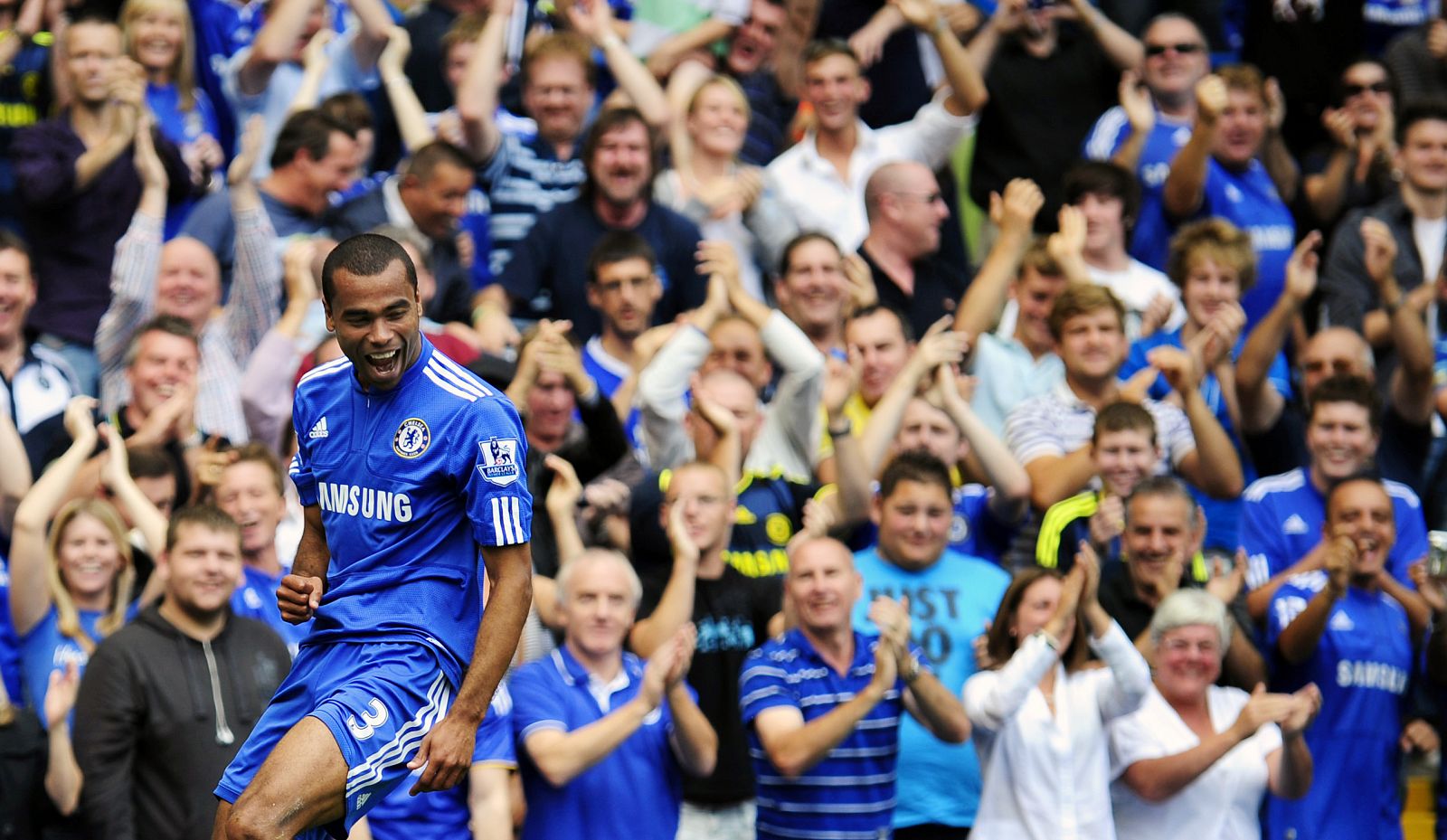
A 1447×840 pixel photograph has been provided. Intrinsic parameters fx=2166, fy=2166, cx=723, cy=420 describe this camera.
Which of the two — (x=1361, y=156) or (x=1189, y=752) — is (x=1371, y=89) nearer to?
(x=1361, y=156)

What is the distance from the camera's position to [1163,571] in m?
9.26

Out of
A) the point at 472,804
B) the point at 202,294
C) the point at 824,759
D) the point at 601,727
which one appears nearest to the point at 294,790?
the point at 472,804

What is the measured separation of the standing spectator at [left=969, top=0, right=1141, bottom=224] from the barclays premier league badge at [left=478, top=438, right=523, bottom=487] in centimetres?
812

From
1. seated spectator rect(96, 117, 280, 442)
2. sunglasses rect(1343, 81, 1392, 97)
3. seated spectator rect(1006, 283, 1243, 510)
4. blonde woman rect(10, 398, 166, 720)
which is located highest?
sunglasses rect(1343, 81, 1392, 97)

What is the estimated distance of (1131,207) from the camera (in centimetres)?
1185

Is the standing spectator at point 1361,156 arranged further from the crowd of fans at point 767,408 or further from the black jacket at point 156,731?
the black jacket at point 156,731

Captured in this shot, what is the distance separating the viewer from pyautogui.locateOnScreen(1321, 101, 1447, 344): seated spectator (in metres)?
12.4

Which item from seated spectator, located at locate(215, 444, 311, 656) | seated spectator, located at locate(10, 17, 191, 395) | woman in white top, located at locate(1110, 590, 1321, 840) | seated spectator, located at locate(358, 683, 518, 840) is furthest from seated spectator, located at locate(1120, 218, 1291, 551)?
seated spectator, located at locate(10, 17, 191, 395)

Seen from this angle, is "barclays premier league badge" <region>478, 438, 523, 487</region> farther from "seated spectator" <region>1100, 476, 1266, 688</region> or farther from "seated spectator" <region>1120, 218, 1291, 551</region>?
"seated spectator" <region>1120, 218, 1291, 551</region>

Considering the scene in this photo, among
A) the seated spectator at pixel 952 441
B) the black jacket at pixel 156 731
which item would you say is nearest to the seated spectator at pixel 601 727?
the black jacket at pixel 156 731

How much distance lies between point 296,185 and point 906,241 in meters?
3.27

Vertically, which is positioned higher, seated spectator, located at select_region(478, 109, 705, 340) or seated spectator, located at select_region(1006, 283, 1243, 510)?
seated spectator, located at select_region(478, 109, 705, 340)

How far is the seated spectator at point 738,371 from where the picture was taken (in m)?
9.95

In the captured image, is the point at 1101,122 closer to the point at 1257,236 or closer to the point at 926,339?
the point at 1257,236
